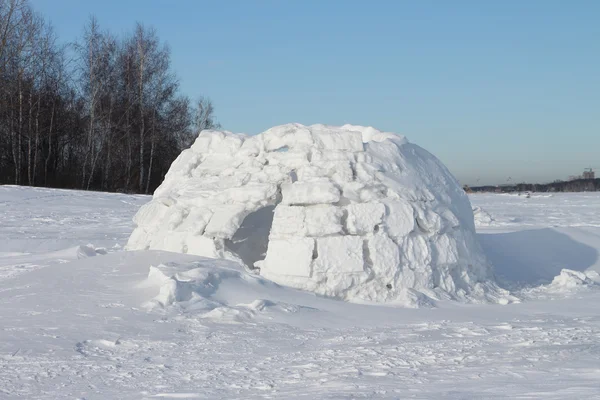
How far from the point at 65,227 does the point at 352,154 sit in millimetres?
8306

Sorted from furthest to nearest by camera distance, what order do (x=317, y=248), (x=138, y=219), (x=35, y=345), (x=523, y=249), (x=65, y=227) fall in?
(x=65, y=227) → (x=523, y=249) → (x=138, y=219) → (x=317, y=248) → (x=35, y=345)

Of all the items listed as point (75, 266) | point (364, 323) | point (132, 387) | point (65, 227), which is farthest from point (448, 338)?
point (65, 227)

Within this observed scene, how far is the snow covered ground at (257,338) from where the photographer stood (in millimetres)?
3865

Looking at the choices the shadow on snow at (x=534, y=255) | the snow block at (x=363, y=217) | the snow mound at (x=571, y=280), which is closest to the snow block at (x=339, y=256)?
the snow block at (x=363, y=217)

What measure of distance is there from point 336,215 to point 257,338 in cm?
198

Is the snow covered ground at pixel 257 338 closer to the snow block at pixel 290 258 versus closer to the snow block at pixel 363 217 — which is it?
the snow block at pixel 290 258

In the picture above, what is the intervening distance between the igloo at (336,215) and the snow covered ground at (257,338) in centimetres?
33

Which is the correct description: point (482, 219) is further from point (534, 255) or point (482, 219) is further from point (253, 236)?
point (253, 236)

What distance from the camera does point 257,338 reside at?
206 inches

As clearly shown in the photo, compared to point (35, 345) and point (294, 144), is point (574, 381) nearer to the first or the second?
point (35, 345)

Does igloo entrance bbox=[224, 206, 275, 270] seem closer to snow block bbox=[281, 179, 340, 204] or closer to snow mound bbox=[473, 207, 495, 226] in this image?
snow block bbox=[281, 179, 340, 204]

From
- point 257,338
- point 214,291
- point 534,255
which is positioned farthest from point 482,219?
point 257,338

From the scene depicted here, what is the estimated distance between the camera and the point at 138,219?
8539mm

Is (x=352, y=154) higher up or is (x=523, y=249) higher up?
(x=352, y=154)
